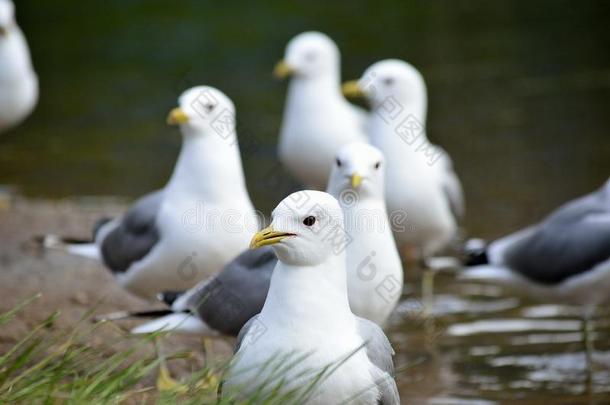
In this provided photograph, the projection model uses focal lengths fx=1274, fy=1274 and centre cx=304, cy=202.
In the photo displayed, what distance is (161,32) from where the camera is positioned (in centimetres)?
1867

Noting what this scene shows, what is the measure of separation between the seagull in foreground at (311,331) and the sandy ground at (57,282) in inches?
44.5

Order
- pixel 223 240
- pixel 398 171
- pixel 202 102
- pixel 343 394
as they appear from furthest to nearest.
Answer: pixel 398 171 → pixel 202 102 → pixel 223 240 → pixel 343 394

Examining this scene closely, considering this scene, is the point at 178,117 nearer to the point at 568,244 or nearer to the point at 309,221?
the point at 309,221

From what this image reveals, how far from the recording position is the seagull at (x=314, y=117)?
890 cm

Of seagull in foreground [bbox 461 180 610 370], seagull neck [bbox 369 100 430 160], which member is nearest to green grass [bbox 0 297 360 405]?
seagull in foreground [bbox 461 180 610 370]

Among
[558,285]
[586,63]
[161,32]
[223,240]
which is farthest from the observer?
[161,32]

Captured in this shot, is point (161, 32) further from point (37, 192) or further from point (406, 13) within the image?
point (37, 192)

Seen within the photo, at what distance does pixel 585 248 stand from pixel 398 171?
4.46 feet

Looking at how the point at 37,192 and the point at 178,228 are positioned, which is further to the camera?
the point at 37,192

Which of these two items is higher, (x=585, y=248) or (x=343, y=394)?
(x=343, y=394)

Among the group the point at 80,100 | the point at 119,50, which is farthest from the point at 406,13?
the point at 80,100

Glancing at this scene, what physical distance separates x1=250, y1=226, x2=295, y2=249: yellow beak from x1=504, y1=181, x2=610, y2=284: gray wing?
2.84 metres

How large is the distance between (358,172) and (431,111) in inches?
306

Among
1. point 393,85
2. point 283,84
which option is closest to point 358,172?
point 393,85
